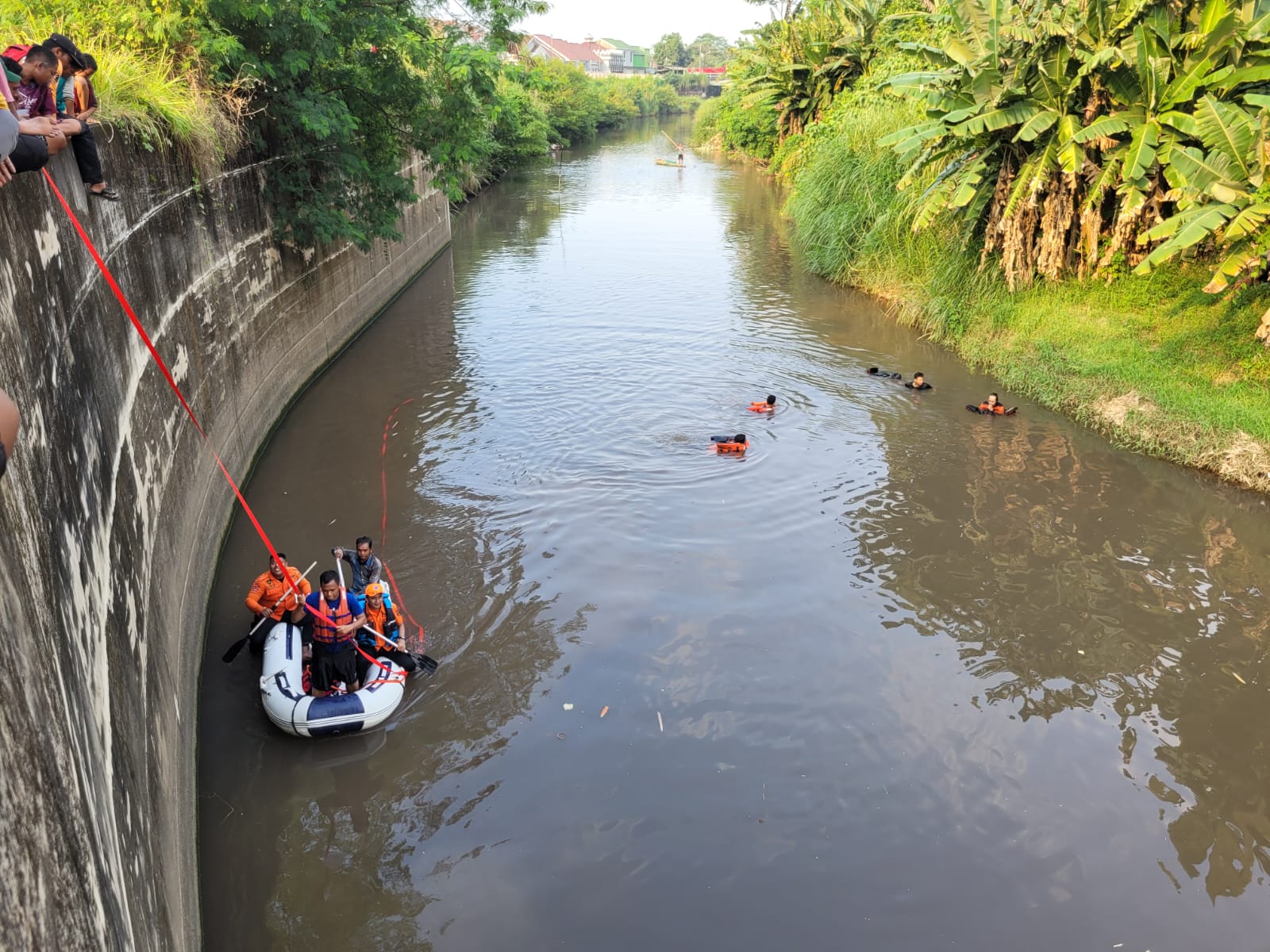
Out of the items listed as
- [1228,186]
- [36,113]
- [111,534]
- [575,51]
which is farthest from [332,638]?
[575,51]

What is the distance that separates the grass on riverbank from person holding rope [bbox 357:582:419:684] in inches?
465

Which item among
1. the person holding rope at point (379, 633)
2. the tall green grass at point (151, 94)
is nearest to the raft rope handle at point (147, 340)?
the person holding rope at point (379, 633)

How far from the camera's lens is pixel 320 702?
26.7ft

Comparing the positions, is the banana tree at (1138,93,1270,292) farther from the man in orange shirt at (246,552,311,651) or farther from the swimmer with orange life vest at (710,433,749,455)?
the man in orange shirt at (246,552,311,651)

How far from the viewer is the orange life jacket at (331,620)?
8.62m

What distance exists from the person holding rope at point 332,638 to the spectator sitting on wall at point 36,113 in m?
4.14

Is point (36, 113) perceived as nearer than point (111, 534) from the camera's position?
No

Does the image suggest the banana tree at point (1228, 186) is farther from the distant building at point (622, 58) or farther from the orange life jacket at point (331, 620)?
the distant building at point (622, 58)

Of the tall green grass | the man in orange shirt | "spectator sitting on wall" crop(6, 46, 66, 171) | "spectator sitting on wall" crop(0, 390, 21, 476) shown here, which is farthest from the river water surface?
"spectator sitting on wall" crop(6, 46, 66, 171)

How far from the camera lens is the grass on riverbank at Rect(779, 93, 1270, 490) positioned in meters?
14.1

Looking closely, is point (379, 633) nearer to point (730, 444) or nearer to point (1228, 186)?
point (730, 444)

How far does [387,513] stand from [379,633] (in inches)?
137

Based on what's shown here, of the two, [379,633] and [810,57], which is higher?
[810,57]

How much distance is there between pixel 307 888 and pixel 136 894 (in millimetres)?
2179
